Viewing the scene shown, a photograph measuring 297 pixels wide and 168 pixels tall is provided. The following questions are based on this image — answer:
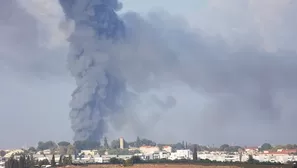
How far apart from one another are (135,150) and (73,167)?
73119 mm

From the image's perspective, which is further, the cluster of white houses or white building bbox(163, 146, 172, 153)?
white building bbox(163, 146, 172, 153)

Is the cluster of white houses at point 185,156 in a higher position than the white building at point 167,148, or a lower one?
lower

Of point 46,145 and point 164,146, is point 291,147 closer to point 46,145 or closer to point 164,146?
point 164,146

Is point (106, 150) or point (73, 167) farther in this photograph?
point (106, 150)

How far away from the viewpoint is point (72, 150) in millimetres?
132125

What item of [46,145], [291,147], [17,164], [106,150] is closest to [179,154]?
[106,150]

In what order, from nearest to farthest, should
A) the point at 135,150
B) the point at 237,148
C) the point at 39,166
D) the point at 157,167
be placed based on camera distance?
the point at 157,167 < the point at 39,166 < the point at 135,150 < the point at 237,148

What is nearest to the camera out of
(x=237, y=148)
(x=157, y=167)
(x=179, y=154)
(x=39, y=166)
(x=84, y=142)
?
(x=157, y=167)

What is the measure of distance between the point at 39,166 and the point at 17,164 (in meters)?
7.07

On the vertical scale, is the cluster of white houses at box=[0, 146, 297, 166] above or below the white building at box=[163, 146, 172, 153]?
below

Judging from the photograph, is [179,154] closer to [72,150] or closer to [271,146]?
[72,150]

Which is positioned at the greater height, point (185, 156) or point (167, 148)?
point (167, 148)

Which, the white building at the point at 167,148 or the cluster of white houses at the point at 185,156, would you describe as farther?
the white building at the point at 167,148

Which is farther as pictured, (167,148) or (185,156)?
(167,148)
